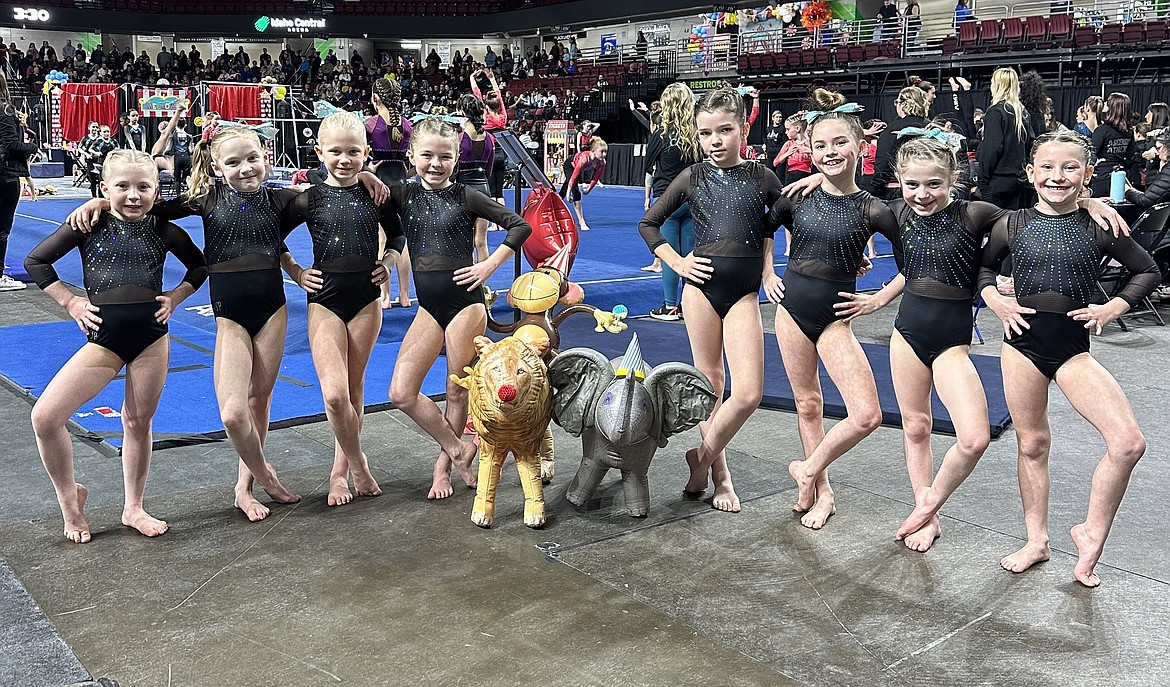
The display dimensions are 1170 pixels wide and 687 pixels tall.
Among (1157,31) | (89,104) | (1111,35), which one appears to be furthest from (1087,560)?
(89,104)

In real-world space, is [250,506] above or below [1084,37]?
below

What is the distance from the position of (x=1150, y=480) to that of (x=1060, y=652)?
187 centimetres

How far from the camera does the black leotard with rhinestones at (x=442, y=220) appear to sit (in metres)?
A: 3.98

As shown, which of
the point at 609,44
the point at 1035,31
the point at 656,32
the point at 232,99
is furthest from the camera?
the point at 609,44

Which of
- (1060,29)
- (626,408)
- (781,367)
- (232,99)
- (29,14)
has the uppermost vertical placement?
(29,14)

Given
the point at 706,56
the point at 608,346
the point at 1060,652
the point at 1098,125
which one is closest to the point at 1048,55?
the point at 1098,125

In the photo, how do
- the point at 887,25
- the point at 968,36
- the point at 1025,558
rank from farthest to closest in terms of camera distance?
the point at 887,25 → the point at 968,36 → the point at 1025,558

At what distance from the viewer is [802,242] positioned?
12.3 ft

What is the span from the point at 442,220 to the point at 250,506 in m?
1.31

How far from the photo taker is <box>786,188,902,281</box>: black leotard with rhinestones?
12.0ft

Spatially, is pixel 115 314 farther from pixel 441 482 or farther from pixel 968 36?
pixel 968 36

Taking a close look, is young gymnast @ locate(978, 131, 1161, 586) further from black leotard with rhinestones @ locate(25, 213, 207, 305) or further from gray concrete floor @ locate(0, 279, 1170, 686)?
black leotard with rhinestones @ locate(25, 213, 207, 305)

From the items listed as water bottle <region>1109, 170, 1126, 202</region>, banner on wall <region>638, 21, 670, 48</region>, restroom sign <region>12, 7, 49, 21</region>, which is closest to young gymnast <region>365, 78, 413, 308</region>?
water bottle <region>1109, 170, 1126, 202</region>

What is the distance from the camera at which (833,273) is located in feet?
12.1
